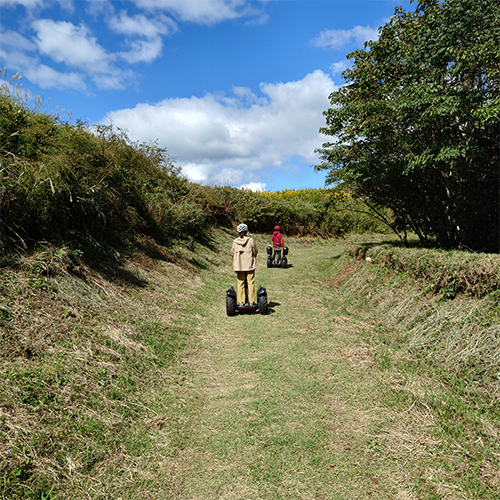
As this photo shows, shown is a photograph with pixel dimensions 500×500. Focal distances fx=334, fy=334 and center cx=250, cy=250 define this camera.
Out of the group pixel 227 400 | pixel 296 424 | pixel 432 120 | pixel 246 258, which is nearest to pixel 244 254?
pixel 246 258

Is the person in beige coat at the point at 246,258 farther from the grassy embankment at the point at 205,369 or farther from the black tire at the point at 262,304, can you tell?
the grassy embankment at the point at 205,369

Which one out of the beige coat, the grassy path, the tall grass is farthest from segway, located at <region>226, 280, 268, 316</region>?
the tall grass

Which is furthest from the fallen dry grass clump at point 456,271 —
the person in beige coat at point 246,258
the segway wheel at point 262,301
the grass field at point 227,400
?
the person in beige coat at point 246,258

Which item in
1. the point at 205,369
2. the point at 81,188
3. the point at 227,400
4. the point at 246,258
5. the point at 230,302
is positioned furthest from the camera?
the point at 246,258

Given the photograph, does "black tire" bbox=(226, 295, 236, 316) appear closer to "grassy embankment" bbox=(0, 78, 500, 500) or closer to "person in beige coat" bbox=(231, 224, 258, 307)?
"person in beige coat" bbox=(231, 224, 258, 307)

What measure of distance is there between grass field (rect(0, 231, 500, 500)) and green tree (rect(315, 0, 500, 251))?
11.0 ft

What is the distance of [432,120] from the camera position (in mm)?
7637

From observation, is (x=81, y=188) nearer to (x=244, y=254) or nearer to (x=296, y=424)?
(x=244, y=254)

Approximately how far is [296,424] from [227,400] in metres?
0.96

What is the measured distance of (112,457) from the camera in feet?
10.1

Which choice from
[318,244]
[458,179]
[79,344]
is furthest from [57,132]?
[318,244]

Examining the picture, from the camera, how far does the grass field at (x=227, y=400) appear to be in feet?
9.23

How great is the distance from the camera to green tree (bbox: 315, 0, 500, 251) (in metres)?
6.47

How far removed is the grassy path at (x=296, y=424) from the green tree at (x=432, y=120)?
4533 millimetres
